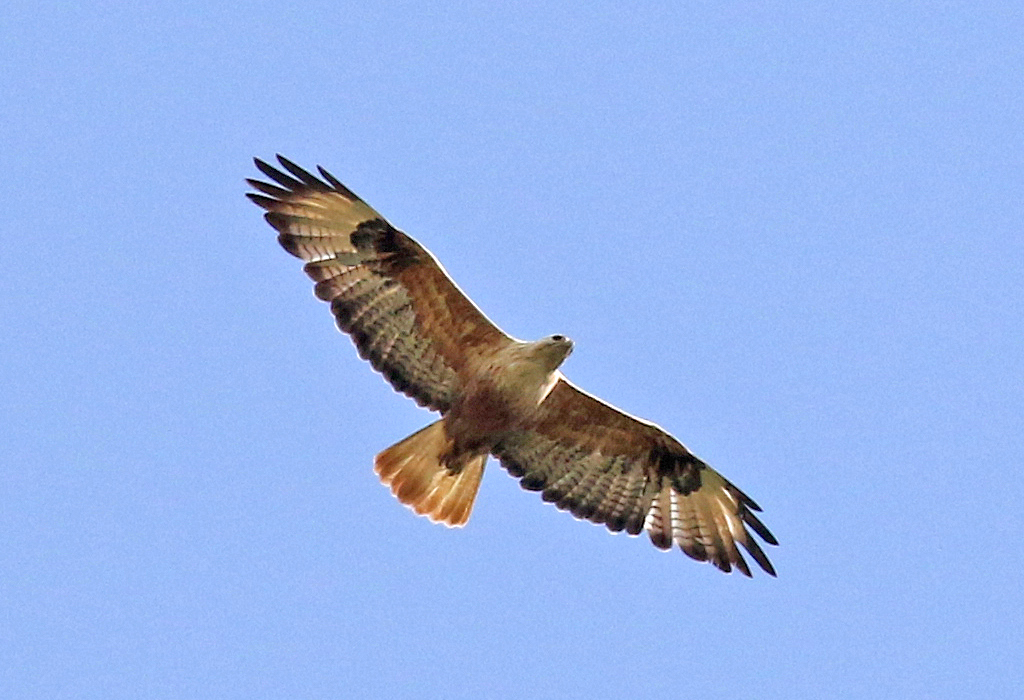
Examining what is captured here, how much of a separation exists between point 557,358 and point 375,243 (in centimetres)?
164

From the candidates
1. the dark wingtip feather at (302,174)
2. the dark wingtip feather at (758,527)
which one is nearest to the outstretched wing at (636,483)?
the dark wingtip feather at (758,527)

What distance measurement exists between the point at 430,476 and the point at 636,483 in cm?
170

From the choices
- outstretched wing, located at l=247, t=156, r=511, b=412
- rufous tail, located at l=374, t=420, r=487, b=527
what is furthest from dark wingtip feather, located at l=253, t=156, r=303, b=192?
rufous tail, located at l=374, t=420, r=487, b=527

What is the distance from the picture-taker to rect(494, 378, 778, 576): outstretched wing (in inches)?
593

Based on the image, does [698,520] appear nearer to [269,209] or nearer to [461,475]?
[461,475]

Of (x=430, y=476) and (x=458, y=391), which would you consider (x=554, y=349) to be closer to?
(x=458, y=391)

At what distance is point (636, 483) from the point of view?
15.4 meters

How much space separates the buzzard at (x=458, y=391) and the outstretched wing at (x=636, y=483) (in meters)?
0.01

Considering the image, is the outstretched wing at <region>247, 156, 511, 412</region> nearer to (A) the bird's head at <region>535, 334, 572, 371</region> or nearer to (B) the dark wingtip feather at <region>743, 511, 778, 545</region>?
(A) the bird's head at <region>535, 334, 572, 371</region>

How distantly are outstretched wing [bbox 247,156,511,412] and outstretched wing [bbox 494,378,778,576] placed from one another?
96 centimetres

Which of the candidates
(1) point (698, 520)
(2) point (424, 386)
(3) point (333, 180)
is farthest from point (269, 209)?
(1) point (698, 520)

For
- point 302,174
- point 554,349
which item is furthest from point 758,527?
point 302,174

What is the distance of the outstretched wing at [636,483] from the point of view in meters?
15.1

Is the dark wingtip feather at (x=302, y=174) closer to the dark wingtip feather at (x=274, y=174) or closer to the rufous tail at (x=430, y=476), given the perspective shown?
the dark wingtip feather at (x=274, y=174)
